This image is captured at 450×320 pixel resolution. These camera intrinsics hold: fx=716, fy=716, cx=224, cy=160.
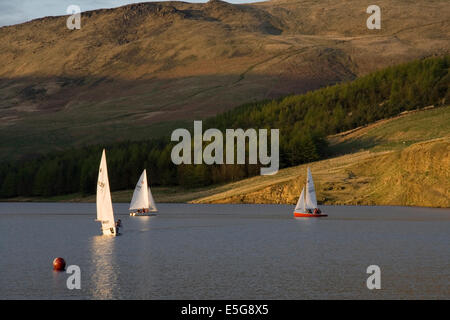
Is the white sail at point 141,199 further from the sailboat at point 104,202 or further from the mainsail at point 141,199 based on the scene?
the sailboat at point 104,202

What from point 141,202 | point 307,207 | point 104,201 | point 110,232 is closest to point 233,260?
point 104,201

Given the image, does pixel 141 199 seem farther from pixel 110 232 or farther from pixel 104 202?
pixel 104 202

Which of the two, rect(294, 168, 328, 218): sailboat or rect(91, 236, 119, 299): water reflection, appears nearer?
rect(91, 236, 119, 299): water reflection

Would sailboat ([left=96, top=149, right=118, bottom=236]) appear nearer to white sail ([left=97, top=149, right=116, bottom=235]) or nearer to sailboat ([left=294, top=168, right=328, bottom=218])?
white sail ([left=97, top=149, right=116, bottom=235])

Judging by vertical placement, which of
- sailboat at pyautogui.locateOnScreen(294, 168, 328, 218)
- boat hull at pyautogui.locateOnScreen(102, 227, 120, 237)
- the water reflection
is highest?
sailboat at pyautogui.locateOnScreen(294, 168, 328, 218)

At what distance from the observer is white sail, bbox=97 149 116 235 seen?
8469 centimetres

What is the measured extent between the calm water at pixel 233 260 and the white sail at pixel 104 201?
252 cm

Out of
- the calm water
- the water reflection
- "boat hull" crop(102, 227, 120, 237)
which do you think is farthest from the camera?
"boat hull" crop(102, 227, 120, 237)

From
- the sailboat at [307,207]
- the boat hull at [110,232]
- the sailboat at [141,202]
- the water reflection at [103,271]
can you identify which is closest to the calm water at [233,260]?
the water reflection at [103,271]

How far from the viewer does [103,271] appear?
2522 inches

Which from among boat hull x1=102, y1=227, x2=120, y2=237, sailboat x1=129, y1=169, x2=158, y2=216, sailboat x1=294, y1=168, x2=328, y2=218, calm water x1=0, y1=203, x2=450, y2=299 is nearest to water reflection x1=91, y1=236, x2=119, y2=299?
calm water x1=0, y1=203, x2=450, y2=299
